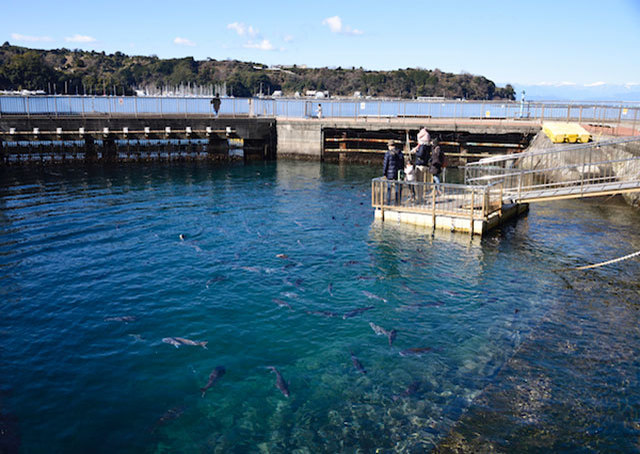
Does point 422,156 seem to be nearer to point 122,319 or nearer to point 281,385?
point 122,319

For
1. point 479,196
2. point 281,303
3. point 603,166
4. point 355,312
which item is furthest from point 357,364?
point 603,166

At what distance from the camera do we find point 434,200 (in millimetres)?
20328

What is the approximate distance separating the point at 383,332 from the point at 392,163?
1121cm

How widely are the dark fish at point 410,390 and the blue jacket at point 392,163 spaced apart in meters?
13.2

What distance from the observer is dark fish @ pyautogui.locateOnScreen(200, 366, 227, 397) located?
9.91 metres

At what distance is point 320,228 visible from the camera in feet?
71.4

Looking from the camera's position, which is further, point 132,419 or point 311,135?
point 311,135

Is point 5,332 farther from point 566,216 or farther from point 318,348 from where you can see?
point 566,216

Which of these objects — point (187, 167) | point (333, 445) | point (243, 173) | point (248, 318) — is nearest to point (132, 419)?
point (333, 445)

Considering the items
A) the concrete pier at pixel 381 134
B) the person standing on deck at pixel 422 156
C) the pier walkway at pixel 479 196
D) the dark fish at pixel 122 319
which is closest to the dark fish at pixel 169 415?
the dark fish at pixel 122 319

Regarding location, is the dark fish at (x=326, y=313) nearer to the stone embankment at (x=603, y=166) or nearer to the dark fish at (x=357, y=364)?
the dark fish at (x=357, y=364)

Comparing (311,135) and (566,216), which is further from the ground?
(311,135)

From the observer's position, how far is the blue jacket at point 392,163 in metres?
21.7

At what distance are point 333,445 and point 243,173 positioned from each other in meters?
32.0
